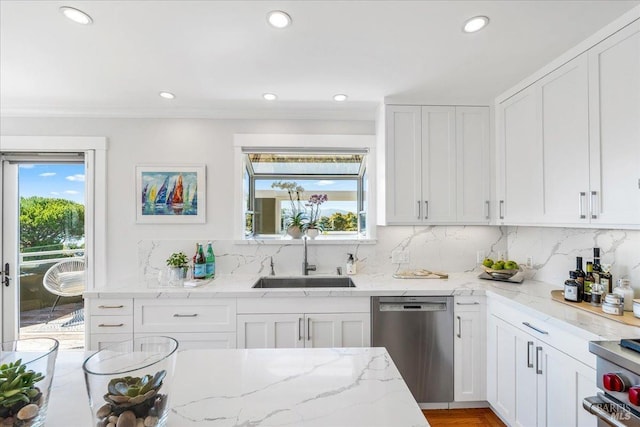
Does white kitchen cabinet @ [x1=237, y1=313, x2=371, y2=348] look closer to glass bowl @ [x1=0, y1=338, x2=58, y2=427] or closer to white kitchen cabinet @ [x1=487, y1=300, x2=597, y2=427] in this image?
white kitchen cabinet @ [x1=487, y1=300, x2=597, y2=427]

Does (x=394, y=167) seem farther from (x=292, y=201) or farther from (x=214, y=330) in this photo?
(x=214, y=330)

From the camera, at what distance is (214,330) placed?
218 cm

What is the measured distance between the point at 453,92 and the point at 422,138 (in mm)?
413

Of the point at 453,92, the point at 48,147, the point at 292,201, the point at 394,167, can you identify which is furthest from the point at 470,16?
the point at 48,147

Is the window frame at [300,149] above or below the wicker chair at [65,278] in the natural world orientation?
above

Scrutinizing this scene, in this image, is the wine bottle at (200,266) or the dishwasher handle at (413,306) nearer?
the dishwasher handle at (413,306)

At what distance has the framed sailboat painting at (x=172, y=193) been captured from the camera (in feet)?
9.17

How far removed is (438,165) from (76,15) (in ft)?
8.25

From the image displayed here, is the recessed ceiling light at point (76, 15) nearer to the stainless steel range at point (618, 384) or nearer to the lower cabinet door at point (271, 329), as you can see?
the lower cabinet door at point (271, 329)

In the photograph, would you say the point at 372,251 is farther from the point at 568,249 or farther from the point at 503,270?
the point at 568,249

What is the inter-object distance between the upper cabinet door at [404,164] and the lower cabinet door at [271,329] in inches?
44.0

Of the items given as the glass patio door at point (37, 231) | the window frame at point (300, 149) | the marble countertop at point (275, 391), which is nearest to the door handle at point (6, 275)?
the glass patio door at point (37, 231)

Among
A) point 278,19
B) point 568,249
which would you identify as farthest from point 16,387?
point 568,249

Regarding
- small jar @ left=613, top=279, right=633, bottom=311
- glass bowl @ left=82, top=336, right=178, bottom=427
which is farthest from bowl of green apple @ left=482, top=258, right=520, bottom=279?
glass bowl @ left=82, top=336, right=178, bottom=427
